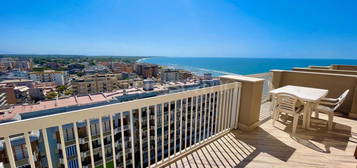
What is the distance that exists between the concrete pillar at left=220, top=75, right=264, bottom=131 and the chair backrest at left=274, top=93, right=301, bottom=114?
1.57ft

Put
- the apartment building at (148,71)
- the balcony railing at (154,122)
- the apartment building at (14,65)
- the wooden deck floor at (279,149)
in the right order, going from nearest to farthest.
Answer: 1. the balcony railing at (154,122)
2. the wooden deck floor at (279,149)
3. the apartment building at (14,65)
4. the apartment building at (148,71)

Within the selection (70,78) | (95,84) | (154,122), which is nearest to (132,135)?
(154,122)

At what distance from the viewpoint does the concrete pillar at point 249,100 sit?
8.68 feet

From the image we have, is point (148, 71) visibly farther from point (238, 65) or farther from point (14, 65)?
point (238, 65)

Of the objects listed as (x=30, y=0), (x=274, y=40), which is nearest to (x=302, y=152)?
(x=30, y=0)

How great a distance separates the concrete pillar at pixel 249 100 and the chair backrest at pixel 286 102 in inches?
18.8

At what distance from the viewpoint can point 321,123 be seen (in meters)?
3.15

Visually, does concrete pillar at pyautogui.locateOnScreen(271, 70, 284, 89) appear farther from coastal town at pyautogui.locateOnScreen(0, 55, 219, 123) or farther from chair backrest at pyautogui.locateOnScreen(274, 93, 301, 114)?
coastal town at pyautogui.locateOnScreen(0, 55, 219, 123)

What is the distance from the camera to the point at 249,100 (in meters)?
2.70

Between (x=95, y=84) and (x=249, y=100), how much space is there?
2839 cm

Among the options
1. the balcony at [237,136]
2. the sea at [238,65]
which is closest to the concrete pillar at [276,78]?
the balcony at [237,136]

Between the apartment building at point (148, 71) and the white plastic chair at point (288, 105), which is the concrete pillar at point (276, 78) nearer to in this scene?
Result: the white plastic chair at point (288, 105)

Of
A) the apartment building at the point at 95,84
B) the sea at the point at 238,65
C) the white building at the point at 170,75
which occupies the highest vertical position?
the sea at the point at 238,65

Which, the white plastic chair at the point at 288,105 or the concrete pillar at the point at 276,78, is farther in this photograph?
the concrete pillar at the point at 276,78
